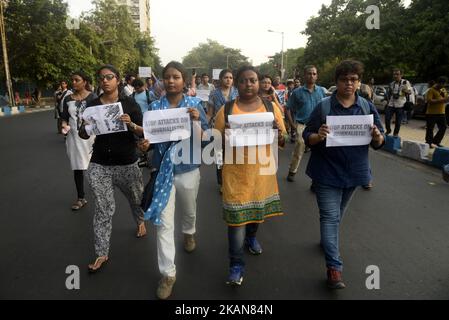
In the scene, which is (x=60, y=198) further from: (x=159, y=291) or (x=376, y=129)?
(x=376, y=129)

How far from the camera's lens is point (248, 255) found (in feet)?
12.4

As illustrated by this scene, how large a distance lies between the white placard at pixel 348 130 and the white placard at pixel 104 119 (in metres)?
1.75

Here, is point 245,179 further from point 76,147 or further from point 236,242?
point 76,147

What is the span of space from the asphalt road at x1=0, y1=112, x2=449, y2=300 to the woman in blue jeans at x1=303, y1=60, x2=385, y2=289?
0.30 meters

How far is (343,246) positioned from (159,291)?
6.48 ft

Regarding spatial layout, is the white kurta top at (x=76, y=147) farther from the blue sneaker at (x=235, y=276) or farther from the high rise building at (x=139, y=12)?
the high rise building at (x=139, y=12)

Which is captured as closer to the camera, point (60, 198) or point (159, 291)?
point (159, 291)

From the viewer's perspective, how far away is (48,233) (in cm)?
438

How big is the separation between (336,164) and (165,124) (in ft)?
4.76

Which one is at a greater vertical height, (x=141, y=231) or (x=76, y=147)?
(x=76, y=147)

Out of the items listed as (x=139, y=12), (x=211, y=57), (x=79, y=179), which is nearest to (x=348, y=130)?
(x=79, y=179)

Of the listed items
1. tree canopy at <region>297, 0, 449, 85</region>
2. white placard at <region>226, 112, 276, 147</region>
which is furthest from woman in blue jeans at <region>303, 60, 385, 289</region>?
tree canopy at <region>297, 0, 449, 85</region>

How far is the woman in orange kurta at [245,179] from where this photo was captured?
120 inches
